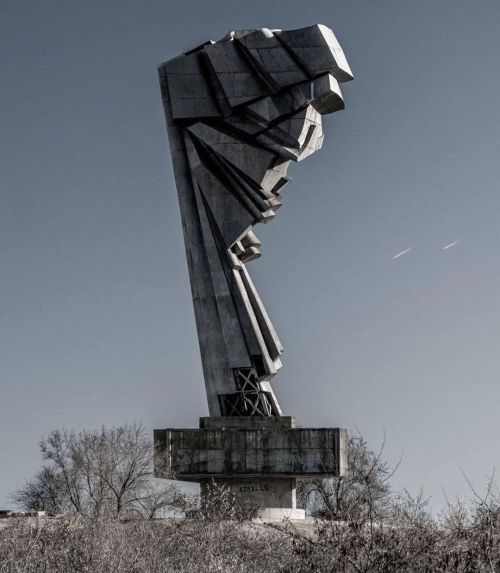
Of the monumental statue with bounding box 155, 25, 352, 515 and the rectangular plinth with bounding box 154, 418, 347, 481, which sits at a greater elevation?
the monumental statue with bounding box 155, 25, 352, 515

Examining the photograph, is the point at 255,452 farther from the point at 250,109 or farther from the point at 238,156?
the point at 250,109

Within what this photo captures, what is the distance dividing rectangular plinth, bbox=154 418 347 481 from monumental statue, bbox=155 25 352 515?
3 centimetres

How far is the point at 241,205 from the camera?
3394cm

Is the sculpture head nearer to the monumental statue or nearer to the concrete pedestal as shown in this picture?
the monumental statue

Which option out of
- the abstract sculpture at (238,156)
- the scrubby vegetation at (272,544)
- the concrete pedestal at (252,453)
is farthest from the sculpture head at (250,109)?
the scrubby vegetation at (272,544)

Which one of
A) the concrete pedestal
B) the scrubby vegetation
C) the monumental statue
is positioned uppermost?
the monumental statue

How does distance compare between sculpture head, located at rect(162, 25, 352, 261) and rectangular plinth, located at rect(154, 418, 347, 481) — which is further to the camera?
sculpture head, located at rect(162, 25, 352, 261)

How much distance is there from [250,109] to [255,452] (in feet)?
35.7

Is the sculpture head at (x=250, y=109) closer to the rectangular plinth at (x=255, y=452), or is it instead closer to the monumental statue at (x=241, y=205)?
the monumental statue at (x=241, y=205)

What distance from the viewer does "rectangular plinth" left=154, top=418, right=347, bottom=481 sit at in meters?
32.6

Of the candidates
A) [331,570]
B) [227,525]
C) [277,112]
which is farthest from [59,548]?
[277,112]

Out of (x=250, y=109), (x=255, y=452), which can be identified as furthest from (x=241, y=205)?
(x=255, y=452)

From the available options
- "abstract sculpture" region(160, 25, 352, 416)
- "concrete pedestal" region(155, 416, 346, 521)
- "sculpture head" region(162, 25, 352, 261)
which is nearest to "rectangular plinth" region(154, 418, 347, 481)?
"concrete pedestal" region(155, 416, 346, 521)

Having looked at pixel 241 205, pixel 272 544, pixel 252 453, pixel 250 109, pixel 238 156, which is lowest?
pixel 272 544
